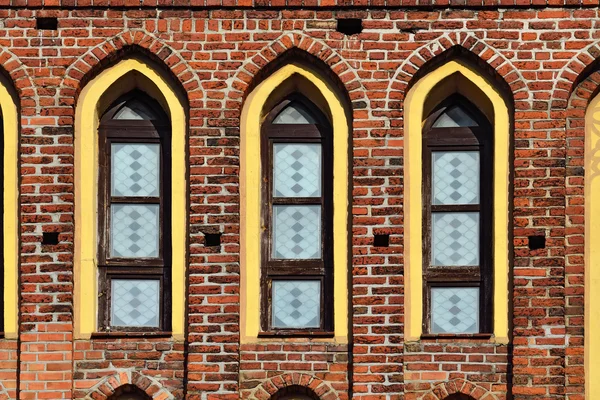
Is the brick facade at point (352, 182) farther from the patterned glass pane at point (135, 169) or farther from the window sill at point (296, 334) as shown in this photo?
the patterned glass pane at point (135, 169)

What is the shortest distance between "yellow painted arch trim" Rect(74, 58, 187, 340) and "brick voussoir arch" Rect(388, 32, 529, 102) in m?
1.82

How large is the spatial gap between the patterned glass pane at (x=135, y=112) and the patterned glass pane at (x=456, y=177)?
2.43 metres

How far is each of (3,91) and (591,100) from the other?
491cm

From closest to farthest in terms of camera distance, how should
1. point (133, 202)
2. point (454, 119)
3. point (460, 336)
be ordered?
1. point (460, 336)
2. point (133, 202)
3. point (454, 119)

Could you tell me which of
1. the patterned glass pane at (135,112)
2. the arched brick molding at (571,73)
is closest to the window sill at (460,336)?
the arched brick molding at (571,73)

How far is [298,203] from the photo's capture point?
45.8 feet

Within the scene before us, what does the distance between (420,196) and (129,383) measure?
2836mm

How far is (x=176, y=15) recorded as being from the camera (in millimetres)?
13977

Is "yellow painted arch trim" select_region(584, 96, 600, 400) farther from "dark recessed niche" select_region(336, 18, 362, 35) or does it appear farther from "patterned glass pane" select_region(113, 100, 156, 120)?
"patterned glass pane" select_region(113, 100, 156, 120)

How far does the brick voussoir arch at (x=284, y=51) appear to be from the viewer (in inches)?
545

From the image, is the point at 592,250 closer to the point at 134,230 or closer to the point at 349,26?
the point at 349,26

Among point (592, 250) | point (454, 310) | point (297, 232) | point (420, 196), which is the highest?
point (420, 196)

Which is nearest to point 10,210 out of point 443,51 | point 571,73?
point 443,51

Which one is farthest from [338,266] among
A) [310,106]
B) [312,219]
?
[310,106]
